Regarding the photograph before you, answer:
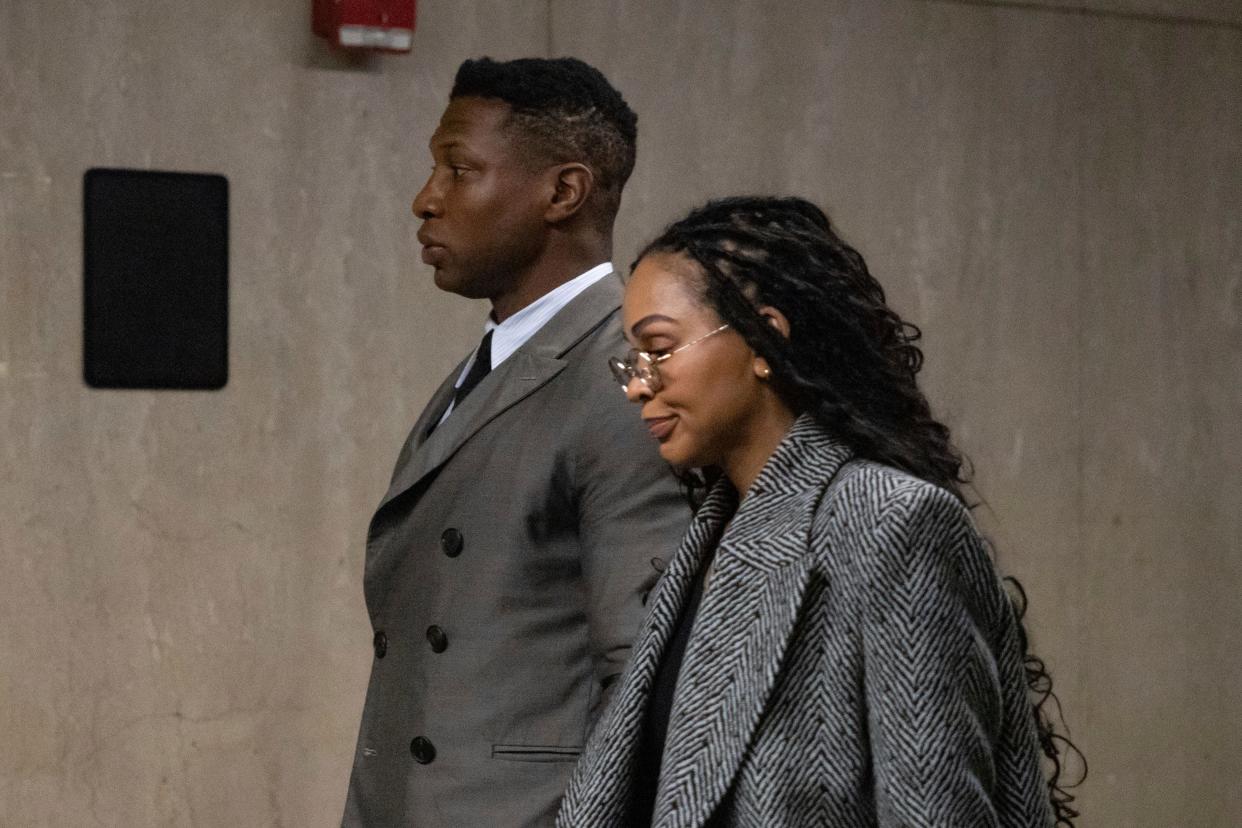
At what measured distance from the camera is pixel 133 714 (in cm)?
358

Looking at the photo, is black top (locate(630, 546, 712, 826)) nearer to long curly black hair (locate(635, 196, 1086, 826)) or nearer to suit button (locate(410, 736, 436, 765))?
long curly black hair (locate(635, 196, 1086, 826))

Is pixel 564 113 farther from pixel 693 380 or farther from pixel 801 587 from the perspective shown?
pixel 801 587

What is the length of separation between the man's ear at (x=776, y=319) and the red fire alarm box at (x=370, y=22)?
2196 mm

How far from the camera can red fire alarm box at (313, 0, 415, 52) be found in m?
3.55

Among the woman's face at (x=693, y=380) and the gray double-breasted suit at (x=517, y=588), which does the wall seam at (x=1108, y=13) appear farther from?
the woman's face at (x=693, y=380)

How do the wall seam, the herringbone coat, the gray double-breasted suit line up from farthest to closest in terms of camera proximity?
the wall seam
the gray double-breasted suit
the herringbone coat

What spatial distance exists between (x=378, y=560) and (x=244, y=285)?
1689mm

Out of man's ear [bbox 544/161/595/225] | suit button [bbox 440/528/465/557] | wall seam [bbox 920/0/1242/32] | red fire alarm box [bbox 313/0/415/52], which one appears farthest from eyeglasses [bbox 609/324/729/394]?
wall seam [bbox 920/0/1242/32]

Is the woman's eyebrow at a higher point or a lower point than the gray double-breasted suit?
higher

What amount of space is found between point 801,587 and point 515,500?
23.1 inches

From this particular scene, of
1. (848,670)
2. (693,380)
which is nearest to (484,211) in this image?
(693,380)

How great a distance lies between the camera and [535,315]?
2.12 m

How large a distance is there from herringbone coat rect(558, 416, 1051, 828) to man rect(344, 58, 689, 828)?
13.7 inches

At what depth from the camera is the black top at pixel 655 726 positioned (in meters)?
1.59
